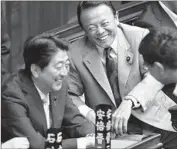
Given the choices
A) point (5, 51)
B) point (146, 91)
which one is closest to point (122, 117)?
point (146, 91)

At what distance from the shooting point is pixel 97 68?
340cm

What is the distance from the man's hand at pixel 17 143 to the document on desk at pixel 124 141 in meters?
0.55

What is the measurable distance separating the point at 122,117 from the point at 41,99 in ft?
1.79

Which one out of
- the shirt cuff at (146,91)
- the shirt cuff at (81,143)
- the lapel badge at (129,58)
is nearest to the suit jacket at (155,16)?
the lapel badge at (129,58)

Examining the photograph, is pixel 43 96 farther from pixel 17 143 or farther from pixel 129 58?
pixel 129 58

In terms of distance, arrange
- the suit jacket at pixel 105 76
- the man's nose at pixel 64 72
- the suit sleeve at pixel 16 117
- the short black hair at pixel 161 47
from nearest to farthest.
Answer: the suit sleeve at pixel 16 117
the man's nose at pixel 64 72
the suit jacket at pixel 105 76
the short black hair at pixel 161 47

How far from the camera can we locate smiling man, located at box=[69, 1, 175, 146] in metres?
3.33

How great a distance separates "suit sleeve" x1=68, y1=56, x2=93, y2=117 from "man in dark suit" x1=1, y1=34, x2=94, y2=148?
4 centimetres

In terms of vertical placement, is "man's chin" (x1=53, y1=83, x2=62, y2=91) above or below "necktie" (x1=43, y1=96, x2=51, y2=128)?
above

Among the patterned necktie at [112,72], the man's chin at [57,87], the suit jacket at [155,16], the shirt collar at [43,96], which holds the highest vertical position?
the suit jacket at [155,16]

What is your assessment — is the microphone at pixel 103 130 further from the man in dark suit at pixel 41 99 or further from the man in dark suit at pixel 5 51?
the man in dark suit at pixel 5 51

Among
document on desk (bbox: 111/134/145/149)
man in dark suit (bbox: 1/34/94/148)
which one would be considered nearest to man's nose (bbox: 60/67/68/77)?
man in dark suit (bbox: 1/34/94/148)

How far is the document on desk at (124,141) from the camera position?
331cm

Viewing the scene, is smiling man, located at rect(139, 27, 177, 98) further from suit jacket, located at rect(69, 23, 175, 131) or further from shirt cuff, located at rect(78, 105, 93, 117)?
shirt cuff, located at rect(78, 105, 93, 117)
